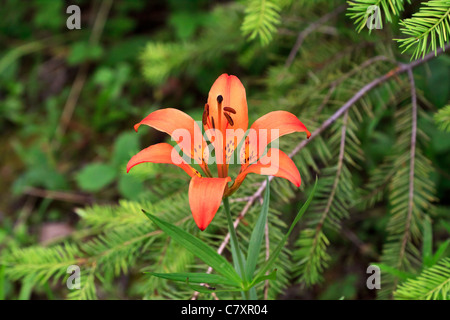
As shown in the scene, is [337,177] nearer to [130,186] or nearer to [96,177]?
[130,186]

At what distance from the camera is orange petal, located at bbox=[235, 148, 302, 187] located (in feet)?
2.80

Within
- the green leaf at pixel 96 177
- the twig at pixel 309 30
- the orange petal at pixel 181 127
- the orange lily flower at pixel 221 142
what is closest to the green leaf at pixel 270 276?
the orange lily flower at pixel 221 142

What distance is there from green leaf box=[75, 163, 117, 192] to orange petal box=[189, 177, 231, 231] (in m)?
1.49

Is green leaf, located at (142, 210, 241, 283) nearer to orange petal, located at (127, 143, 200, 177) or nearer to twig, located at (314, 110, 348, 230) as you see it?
orange petal, located at (127, 143, 200, 177)

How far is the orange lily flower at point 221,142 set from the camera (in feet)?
2.82

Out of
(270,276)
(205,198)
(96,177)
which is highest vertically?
(96,177)

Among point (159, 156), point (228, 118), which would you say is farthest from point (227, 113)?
point (159, 156)

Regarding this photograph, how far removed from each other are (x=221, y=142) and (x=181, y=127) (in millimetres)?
107

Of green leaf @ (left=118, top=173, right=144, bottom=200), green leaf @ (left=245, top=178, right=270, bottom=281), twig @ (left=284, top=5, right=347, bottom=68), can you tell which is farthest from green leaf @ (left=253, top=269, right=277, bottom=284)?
twig @ (left=284, top=5, right=347, bottom=68)

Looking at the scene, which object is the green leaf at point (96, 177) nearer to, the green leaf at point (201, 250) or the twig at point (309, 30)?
the twig at point (309, 30)

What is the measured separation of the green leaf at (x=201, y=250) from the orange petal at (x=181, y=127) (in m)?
0.17

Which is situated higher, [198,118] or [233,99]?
[198,118]

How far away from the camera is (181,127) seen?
1021 millimetres
